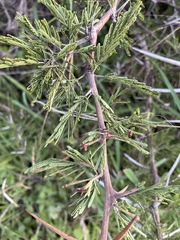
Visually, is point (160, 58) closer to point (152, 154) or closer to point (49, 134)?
point (152, 154)

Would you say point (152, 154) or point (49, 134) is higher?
point (152, 154)

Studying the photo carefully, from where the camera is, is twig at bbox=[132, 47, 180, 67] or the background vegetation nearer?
twig at bbox=[132, 47, 180, 67]

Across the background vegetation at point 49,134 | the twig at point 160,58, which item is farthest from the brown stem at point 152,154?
the twig at point 160,58

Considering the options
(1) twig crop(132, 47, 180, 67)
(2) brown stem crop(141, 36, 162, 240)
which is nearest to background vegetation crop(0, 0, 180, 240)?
(2) brown stem crop(141, 36, 162, 240)

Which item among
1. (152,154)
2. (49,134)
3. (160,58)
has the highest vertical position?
(160,58)

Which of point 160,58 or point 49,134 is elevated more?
point 160,58

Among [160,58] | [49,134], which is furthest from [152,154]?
[49,134]

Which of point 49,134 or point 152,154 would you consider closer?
point 152,154

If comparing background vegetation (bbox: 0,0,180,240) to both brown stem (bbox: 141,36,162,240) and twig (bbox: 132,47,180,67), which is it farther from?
twig (bbox: 132,47,180,67)

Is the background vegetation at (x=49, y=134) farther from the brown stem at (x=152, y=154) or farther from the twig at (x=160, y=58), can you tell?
the twig at (x=160, y=58)
